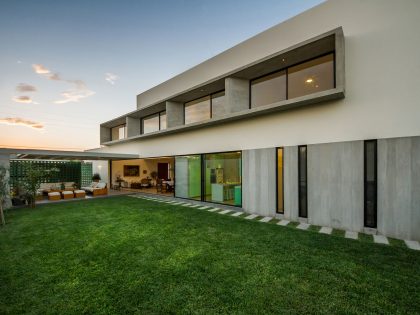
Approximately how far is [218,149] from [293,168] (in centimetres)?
387

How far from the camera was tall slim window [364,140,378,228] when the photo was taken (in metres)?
5.87

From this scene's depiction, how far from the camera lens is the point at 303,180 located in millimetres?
7270

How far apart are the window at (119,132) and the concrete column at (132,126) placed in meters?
2.05

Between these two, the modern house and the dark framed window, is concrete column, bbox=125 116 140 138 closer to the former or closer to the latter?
the dark framed window

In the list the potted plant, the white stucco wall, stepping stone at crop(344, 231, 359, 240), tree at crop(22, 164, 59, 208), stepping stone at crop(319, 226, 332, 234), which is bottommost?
stepping stone at crop(319, 226, 332, 234)

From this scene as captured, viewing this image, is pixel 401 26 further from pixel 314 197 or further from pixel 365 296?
pixel 365 296

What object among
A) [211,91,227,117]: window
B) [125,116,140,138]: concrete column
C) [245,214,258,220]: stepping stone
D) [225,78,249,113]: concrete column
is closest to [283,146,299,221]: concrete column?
[245,214,258,220]: stepping stone

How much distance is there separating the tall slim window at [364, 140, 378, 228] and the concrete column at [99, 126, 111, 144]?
19.7 metres

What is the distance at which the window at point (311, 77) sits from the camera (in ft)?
22.8

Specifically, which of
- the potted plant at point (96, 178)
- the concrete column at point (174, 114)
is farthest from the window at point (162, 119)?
the potted plant at point (96, 178)

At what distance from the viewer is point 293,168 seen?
7.44 meters

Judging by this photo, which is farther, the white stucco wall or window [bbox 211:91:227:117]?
window [bbox 211:91:227:117]

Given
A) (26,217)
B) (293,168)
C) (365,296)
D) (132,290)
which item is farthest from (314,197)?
(26,217)

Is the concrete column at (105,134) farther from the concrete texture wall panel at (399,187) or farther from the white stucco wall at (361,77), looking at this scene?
the concrete texture wall panel at (399,187)
